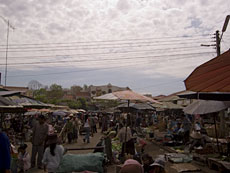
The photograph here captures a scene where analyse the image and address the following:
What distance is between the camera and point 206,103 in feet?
29.2

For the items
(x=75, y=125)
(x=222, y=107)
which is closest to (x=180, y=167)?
(x=222, y=107)

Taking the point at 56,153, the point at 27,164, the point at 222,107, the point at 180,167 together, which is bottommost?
the point at 180,167

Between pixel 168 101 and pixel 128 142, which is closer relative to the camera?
pixel 128 142

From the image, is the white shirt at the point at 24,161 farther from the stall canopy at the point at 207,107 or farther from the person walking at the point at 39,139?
the stall canopy at the point at 207,107

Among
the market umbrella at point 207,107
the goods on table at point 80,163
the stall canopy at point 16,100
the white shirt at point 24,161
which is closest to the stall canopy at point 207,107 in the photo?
the market umbrella at point 207,107

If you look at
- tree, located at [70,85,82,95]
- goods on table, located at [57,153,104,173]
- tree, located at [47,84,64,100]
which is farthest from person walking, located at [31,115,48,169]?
tree, located at [70,85,82,95]

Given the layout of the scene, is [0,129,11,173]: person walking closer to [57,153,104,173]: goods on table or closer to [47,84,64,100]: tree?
[57,153,104,173]: goods on table

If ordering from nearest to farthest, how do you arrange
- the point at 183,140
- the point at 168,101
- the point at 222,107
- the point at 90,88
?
the point at 222,107
the point at 183,140
the point at 168,101
the point at 90,88

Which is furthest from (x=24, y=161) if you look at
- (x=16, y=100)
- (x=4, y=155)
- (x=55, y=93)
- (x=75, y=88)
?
(x=75, y=88)

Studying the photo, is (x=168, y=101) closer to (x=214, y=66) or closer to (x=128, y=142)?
(x=128, y=142)

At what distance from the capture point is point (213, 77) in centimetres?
274

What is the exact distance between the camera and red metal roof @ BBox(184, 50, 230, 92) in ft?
8.25

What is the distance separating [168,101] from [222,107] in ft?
39.0

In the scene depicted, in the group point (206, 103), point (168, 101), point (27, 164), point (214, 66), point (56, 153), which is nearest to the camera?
point (214, 66)
